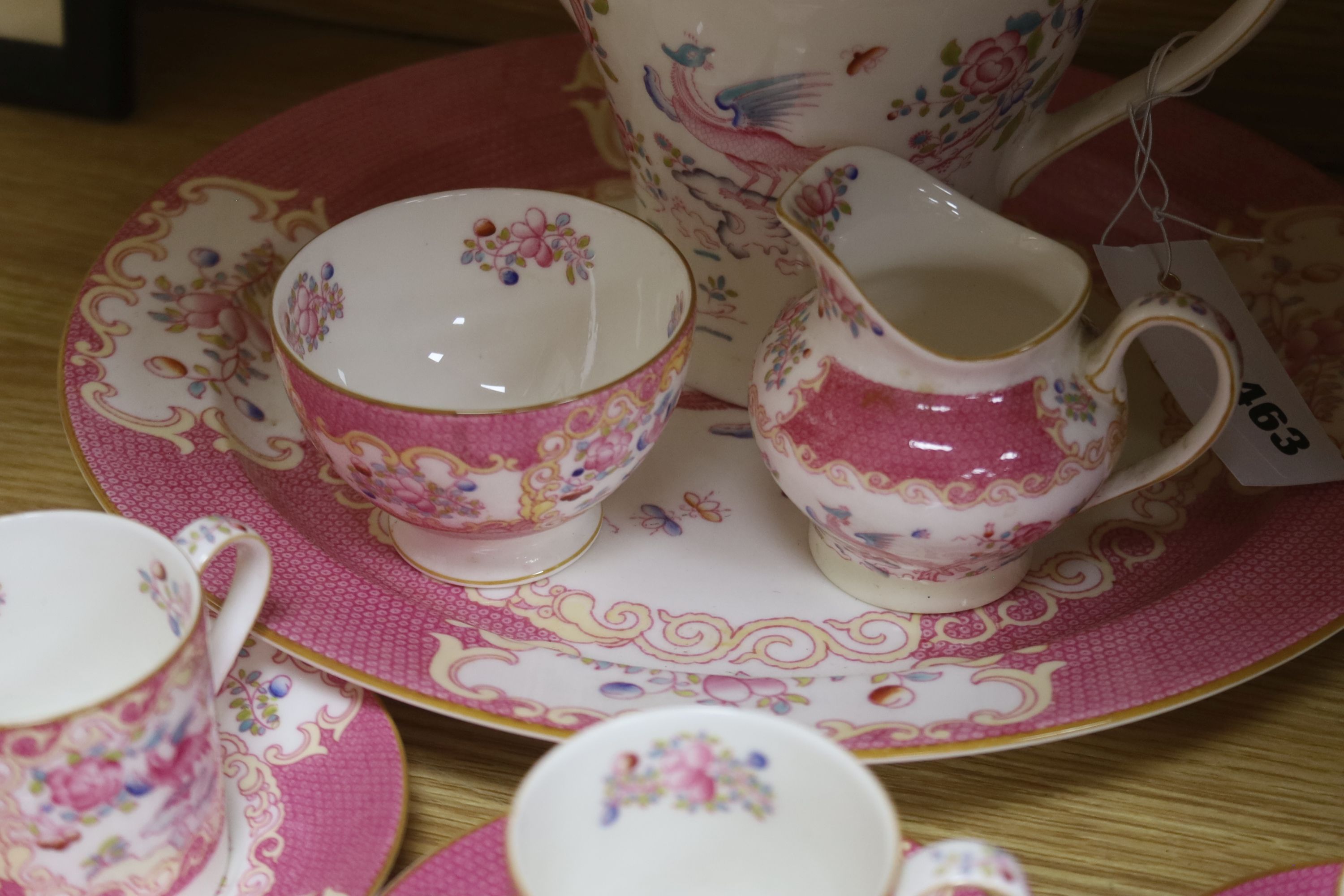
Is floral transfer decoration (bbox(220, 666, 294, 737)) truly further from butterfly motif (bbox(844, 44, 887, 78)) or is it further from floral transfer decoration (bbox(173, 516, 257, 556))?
butterfly motif (bbox(844, 44, 887, 78))

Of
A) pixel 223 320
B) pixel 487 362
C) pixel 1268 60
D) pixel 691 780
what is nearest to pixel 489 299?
pixel 487 362

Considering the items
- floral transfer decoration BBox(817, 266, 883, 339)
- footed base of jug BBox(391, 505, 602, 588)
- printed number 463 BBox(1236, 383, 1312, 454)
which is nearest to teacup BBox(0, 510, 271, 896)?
footed base of jug BBox(391, 505, 602, 588)

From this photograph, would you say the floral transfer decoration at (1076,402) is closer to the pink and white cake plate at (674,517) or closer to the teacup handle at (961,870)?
the pink and white cake plate at (674,517)

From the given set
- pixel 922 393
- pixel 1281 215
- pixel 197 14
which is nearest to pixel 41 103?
pixel 197 14

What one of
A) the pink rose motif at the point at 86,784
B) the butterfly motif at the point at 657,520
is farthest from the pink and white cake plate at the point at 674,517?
the pink rose motif at the point at 86,784

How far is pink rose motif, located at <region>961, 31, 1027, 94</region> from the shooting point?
21.2 inches

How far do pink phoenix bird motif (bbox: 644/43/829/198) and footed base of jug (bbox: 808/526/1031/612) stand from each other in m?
0.17

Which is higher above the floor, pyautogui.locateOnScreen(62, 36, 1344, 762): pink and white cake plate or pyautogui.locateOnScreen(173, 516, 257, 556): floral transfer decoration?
pyautogui.locateOnScreen(173, 516, 257, 556): floral transfer decoration

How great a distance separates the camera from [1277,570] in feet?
1.76

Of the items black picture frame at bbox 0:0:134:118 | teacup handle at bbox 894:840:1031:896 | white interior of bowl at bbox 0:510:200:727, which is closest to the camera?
teacup handle at bbox 894:840:1031:896

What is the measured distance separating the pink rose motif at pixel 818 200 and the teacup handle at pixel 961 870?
0.88ft

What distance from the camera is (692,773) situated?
15.1 inches

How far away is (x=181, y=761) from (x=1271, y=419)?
478mm

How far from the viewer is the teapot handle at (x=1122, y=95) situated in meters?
0.54
